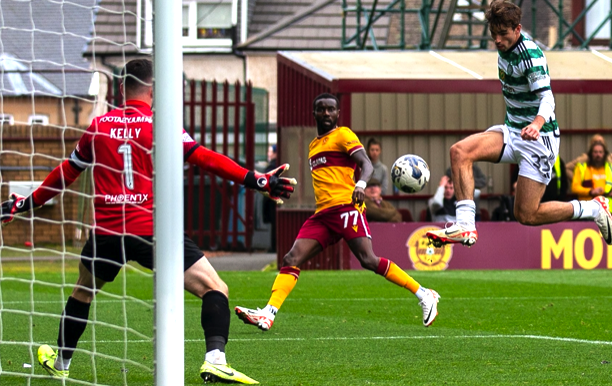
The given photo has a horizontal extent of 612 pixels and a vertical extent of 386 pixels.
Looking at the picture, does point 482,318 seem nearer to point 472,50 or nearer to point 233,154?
point 472,50

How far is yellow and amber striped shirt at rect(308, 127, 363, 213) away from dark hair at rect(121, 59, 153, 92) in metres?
3.40

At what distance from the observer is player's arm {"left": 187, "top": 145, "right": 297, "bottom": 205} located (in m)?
5.52

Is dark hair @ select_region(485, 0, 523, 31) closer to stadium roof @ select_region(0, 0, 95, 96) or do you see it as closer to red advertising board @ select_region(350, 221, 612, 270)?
red advertising board @ select_region(350, 221, 612, 270)

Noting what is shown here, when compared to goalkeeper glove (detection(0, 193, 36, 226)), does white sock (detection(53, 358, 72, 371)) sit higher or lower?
lower

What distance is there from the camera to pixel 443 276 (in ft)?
47.8

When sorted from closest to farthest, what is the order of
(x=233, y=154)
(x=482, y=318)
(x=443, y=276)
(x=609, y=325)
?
(x=609, y=325)
(x=482, y=318)
(x=443, y=276)
(x=233, y=154)

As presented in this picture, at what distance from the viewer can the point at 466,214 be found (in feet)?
25.5

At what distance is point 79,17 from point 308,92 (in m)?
27.5

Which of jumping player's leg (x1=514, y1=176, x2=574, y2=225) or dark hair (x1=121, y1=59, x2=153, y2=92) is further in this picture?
jumping player's leg (x1=514, y1=176, x2=574, y2=225)

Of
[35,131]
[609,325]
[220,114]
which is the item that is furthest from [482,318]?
[35,131]

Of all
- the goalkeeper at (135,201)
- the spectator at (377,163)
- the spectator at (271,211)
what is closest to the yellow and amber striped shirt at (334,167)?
the goalkeeper at (135,201)

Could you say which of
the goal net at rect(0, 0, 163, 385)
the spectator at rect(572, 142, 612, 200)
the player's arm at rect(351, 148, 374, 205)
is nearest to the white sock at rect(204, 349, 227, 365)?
the goal net at rect(0, 0, 163, 385)

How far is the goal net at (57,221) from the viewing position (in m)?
6.17

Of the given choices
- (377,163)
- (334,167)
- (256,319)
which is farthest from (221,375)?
(377,163)
